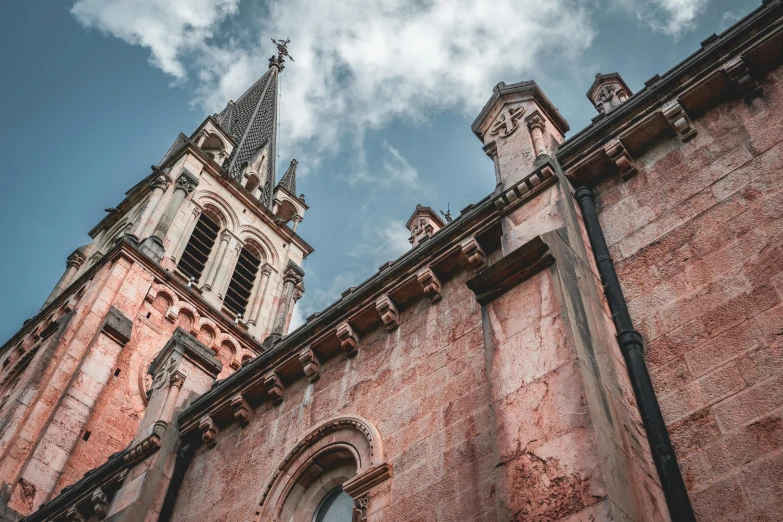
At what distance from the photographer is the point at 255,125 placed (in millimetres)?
49625

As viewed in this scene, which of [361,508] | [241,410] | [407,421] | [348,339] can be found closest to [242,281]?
[241,410]

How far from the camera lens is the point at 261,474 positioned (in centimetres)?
1109

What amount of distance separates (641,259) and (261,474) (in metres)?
5.99

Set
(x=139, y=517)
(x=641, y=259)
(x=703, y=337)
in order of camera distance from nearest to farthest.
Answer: (x=703, y=337), (x=641, y=259), (x=139, y=517)

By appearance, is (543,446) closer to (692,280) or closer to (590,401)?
(590,401)

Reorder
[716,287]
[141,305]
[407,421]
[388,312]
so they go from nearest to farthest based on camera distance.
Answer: [716,287] → [407,421] → [388,312] → [141,305]

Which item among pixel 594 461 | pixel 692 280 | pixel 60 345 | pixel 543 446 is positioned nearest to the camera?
pixel 594 461

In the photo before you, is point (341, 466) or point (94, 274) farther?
point (94, 274)

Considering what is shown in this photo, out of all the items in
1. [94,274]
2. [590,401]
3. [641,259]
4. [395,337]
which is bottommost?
[590,401]

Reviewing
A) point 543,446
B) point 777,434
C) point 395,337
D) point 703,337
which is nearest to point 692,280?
point 703,337

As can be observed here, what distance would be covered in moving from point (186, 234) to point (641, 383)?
1003 inches

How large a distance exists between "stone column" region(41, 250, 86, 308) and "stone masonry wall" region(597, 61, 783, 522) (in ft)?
85.5

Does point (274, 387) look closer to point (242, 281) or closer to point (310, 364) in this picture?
point (310, 364)

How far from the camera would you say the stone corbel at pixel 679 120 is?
947cm
